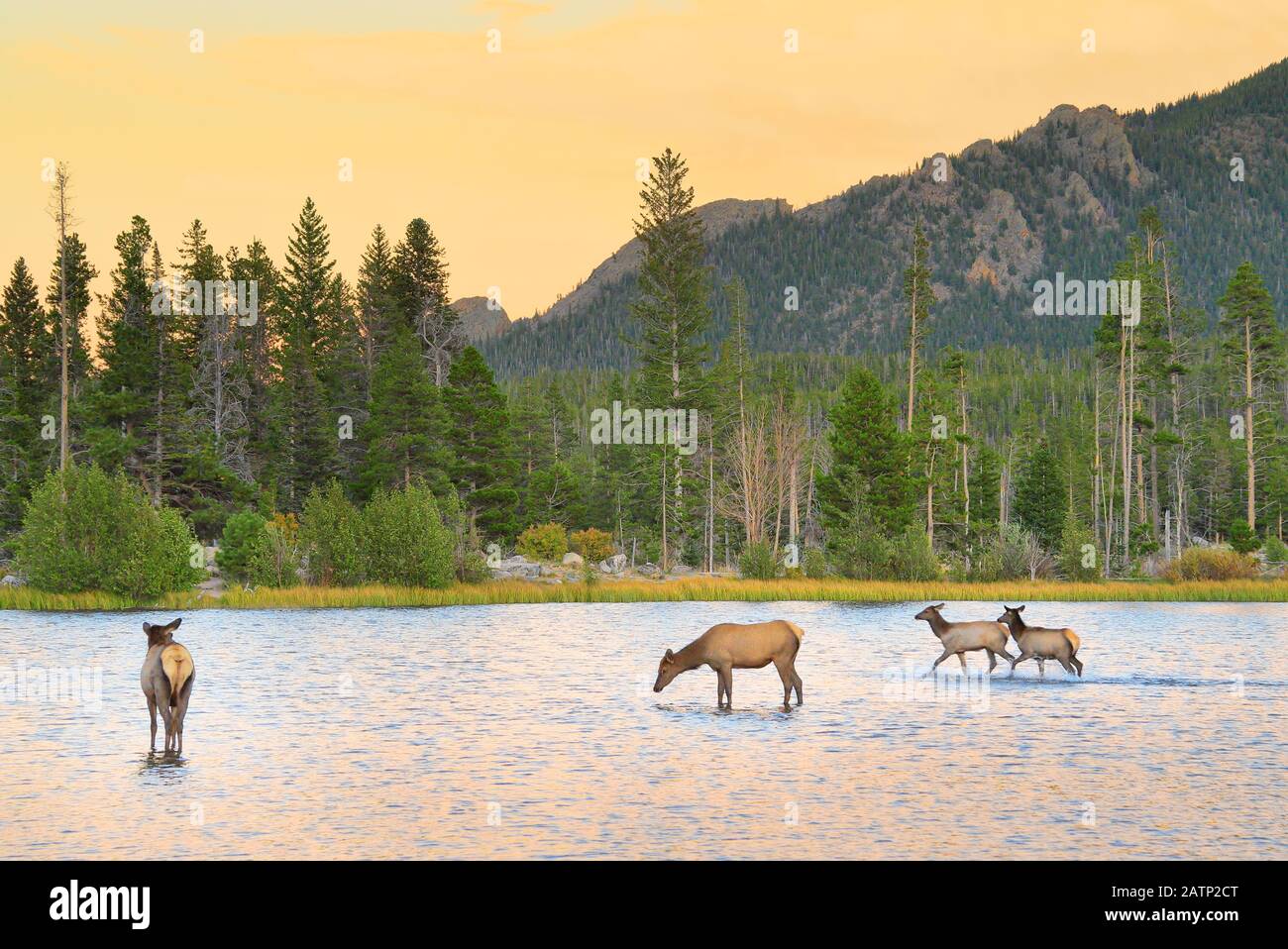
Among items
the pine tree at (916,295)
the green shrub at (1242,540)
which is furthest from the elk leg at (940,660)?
the pine tree at (916,295)

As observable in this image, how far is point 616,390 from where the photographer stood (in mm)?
120875

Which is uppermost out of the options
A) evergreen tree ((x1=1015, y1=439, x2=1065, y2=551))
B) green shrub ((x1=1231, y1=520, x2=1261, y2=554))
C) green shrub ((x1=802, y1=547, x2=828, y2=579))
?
evergreen tree ((x1=1015, y1=439, x2=1065, y2=551))

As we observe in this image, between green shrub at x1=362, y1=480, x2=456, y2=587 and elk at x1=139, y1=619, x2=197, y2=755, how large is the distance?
3491cm

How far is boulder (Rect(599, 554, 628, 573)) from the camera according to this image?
256ft

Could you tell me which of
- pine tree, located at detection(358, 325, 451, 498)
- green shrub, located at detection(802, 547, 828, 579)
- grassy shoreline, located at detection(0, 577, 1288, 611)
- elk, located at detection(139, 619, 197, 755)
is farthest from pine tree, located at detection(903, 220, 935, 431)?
elk, located at detection(139, 619, 197, 755)

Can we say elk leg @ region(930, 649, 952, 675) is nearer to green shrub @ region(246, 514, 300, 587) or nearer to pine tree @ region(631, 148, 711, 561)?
green shrub @ region(246, 514, 300, 587)

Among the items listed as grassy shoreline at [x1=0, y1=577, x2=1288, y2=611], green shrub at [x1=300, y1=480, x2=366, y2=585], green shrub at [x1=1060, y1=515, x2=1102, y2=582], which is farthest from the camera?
green shrub at [x1=1060, y1=515, x2=1102, y2=582]

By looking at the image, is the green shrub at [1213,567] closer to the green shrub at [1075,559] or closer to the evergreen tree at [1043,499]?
the green shrub at [1075,559]

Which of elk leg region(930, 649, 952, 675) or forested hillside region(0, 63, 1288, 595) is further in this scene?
forested hillside region(0, 63, 1288, 595)

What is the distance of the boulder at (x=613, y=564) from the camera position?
78125mm

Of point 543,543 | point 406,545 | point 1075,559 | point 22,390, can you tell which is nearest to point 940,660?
point 406,545

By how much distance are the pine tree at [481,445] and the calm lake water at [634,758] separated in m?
41.0

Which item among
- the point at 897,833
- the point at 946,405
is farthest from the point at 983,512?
the point at 897,833

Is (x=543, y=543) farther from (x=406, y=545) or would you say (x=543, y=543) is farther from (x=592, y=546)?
(x=406, y=545)
